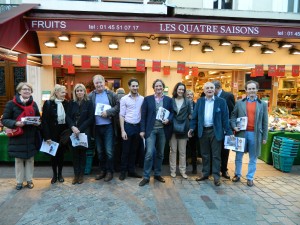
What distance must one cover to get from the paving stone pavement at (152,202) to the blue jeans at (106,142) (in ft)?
1.42

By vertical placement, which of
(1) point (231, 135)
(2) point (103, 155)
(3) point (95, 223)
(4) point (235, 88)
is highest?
(4) point (235, 88)

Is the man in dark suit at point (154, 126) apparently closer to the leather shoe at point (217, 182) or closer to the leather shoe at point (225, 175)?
the leather shoe at point (217, 182)

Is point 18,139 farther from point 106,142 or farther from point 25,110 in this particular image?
point 106,142

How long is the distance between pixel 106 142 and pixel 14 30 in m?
4.20

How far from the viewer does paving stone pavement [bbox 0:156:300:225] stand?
351 centimetres

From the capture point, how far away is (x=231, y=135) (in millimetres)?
4738

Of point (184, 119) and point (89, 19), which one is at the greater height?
point (89, 19)

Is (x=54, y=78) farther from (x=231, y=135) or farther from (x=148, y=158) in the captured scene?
(x=231, y=135)

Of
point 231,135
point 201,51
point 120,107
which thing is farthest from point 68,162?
point 201,51

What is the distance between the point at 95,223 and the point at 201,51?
7.33 metres

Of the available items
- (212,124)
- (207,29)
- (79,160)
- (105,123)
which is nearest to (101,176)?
(79,160)

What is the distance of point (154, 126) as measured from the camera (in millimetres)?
4707

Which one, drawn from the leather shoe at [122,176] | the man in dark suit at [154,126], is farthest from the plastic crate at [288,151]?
the leather shoe at [122,176]

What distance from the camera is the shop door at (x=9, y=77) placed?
29.9 feet
